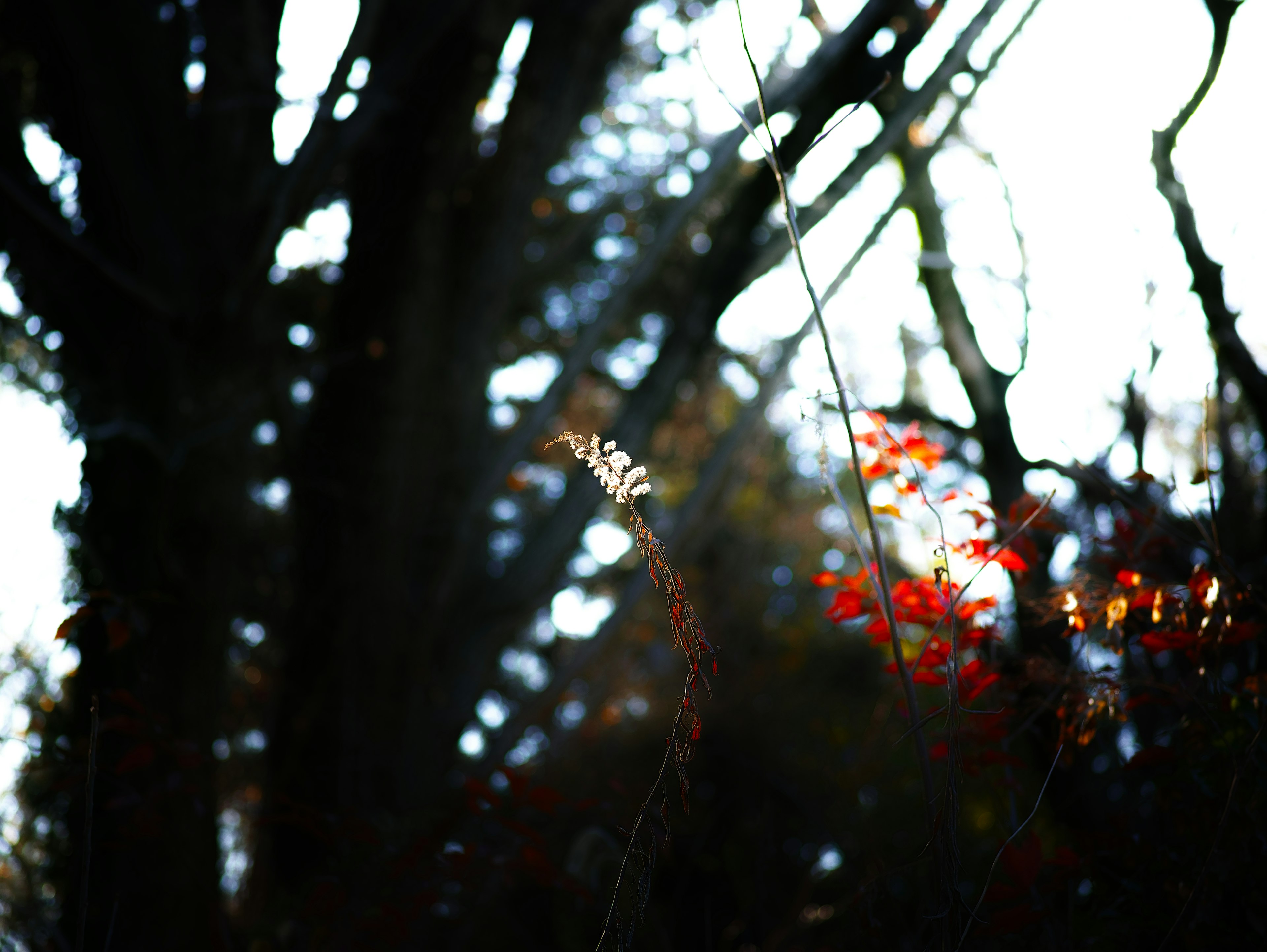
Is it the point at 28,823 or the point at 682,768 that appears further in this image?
the point at 28,823

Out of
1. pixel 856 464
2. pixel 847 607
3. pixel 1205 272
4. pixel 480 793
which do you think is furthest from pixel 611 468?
pixel 1205 272

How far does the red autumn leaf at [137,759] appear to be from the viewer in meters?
1.62

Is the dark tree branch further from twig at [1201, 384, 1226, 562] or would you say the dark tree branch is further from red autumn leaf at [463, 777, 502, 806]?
red autumn leaf at [463, 777, 502, 806]

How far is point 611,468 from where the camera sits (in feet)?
3.32

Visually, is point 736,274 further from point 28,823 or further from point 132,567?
point 28,823

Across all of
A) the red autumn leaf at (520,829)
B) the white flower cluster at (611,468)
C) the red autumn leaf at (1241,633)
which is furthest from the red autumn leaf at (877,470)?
the red autumn leaf at (520,829)

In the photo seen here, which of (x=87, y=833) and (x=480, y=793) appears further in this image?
(x=480, y=793)

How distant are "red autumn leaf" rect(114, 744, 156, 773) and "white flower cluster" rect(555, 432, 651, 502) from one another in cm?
127

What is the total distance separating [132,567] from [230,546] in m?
0.34

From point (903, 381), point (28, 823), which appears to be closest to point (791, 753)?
point (903, 381)

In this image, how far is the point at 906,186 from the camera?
274 centimetres

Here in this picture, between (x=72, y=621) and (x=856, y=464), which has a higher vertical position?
(x=72, y=621)

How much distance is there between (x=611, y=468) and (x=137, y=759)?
131 cm

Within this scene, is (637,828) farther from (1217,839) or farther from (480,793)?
(480,793)
